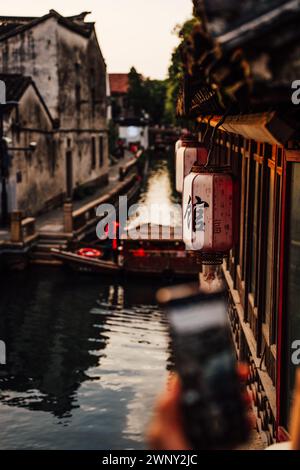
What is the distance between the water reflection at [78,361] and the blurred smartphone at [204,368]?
1011cm

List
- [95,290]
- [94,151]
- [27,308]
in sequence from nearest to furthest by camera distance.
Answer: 1. [27,308]
2. [95,290]
3. [94,151]

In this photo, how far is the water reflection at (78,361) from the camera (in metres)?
12.4

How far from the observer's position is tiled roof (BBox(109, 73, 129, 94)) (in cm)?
10244

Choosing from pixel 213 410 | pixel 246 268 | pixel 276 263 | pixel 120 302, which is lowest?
pixel 120 302

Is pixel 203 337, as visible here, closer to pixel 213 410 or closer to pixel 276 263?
pixel 213 410

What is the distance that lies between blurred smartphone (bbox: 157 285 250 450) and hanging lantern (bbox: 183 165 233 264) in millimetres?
4457

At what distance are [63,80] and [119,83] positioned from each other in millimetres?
70313

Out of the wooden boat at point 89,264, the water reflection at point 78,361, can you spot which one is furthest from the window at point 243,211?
the wooden boat at point 89,264

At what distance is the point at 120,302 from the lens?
2175 centimetres

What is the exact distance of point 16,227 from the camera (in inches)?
971

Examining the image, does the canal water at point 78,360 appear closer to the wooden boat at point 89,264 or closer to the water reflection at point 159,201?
the wooden boat at point 89,264

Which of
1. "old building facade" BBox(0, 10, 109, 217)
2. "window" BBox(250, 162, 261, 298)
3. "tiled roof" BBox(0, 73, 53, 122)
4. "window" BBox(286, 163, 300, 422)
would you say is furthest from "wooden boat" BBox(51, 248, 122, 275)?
"window" BBox(286, 163, 300, 422)
